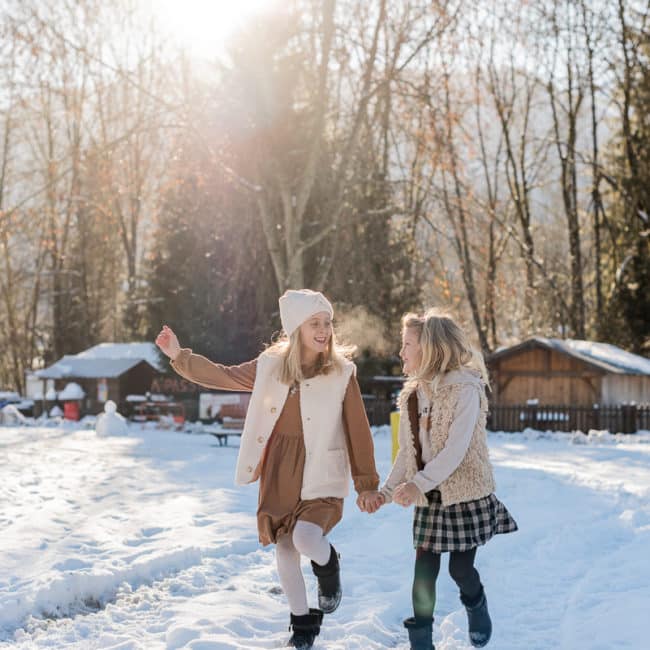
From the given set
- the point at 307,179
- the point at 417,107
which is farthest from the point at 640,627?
the point at 417,107

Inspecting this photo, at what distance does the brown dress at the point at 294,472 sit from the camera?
484cm

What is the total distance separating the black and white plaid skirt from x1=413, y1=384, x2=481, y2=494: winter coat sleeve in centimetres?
16

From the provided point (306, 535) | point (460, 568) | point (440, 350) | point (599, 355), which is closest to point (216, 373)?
point (306, 535)

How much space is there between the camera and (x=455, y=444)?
451 cm

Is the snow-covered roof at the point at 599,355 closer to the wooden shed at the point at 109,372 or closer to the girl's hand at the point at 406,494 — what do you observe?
the wooden shed at the point at 109,372

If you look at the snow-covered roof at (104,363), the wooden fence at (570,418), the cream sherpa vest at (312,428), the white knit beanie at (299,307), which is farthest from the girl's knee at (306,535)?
the snow-covered roof at (104,363)

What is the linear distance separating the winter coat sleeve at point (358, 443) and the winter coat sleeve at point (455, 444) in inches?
16.5

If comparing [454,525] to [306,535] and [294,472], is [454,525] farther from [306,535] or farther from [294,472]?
[294,472]

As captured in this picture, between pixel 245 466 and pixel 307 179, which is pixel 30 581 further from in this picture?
pixel 307 179

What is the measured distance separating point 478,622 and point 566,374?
76.2 ft

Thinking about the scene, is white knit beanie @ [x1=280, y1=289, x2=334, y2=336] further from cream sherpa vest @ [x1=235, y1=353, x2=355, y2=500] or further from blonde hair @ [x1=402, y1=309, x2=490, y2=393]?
blonde hair @ [x1=402, y1=309, x2=490, y2=393]

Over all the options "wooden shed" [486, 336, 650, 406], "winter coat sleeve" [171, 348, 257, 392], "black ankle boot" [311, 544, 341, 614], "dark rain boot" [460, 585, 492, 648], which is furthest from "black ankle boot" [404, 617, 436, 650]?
"wooden shed" [486, 336, 650, 406]

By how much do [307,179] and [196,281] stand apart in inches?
532

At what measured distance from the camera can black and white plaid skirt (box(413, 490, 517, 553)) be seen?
4496 millimetres
